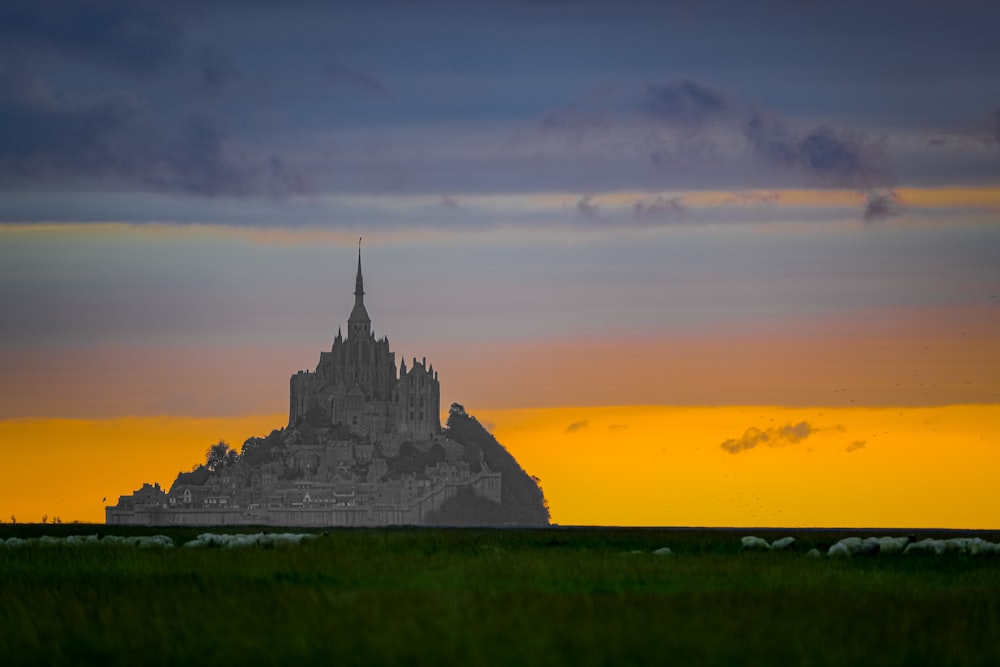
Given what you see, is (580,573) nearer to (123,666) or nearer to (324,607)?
(324,607)

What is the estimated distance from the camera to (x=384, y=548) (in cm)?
4819

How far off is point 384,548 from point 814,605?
17.4m

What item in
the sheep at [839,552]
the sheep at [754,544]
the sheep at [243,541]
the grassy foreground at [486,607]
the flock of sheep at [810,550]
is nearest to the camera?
the grassy foreground at [486,607]

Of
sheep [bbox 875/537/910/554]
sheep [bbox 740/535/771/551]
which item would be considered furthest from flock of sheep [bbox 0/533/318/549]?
sheep [bbox 875/537/910/554]

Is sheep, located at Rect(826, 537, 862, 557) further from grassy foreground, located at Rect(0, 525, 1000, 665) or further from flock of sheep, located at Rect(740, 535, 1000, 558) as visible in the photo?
grassy foreground, located at Rect(0, 525, 1000, 665)

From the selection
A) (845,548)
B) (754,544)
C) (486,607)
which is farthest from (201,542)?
(486,607)

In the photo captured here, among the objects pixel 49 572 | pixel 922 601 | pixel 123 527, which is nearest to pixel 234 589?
pixel 49 572

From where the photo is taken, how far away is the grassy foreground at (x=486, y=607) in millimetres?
26375

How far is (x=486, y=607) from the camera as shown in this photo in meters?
31.1

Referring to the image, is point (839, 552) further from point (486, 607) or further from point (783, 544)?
point (486, 607)

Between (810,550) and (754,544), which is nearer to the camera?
(810,550)

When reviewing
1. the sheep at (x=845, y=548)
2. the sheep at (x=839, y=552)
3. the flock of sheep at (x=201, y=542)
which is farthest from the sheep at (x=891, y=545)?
the flock of sheep at (x=201, y=542)

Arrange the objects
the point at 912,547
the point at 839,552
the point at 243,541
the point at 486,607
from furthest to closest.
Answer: the point at 243,541
the point at 912,547
the point at 839,552
the point at 486,607

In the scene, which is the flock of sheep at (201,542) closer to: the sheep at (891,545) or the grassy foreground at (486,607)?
the grassy foreground at (486,607)
